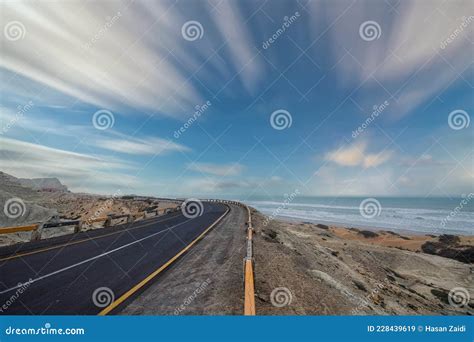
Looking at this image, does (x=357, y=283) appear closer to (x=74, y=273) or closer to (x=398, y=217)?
(x=74, y=273)

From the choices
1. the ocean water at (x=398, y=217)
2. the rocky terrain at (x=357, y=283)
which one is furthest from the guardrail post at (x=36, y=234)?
the ocean water at (x=398, y=217)

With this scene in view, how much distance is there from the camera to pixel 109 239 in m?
13.5

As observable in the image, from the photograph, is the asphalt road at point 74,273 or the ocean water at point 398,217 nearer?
the asphalt road at point 74,273

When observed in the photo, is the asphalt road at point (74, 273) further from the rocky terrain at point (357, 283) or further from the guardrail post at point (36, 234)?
the rocky terrain at point (357, 283)

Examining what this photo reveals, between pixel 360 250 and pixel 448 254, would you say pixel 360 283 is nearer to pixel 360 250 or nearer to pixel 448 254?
pixel 360 250

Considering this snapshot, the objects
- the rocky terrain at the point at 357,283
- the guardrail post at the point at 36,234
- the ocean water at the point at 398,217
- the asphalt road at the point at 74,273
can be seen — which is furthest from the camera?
the ocean water at the point at 398,217

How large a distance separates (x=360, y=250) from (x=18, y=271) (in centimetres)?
2055

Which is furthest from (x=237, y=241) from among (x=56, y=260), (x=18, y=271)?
(x=18, y=271)

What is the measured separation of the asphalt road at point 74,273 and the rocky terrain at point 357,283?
366cm

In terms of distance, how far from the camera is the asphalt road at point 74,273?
17.6ft

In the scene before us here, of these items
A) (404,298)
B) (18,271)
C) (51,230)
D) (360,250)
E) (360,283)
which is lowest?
(404,298)

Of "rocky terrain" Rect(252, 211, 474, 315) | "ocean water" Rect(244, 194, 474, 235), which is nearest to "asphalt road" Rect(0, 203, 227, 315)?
"rocky terrain" Rect(252, 211, 474, 315)

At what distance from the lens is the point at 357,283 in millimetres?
10625

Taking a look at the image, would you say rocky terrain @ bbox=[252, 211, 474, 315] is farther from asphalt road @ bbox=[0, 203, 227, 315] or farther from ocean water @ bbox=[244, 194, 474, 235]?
ocean water @ bbox=[244, 194, 474, 235]
